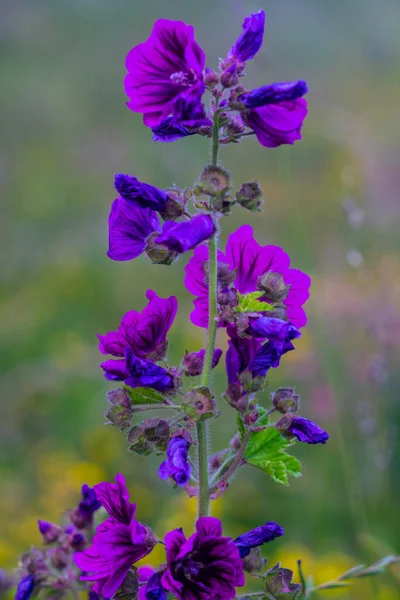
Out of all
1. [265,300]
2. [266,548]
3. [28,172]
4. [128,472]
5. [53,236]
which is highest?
[28,172]

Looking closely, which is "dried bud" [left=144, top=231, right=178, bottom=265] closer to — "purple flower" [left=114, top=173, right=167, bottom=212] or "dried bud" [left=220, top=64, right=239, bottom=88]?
"purple flower" [left=114, top=173, right=167, bottom=212]

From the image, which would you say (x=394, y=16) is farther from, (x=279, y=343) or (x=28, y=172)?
(x=279, y=343)

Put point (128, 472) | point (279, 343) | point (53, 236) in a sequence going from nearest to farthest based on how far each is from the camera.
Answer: point (279, 343) → point (128, 472) → point (53, 236)

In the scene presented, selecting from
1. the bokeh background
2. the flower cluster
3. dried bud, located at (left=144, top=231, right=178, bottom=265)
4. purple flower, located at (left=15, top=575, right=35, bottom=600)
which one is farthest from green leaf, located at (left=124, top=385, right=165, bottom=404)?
the bokeh background

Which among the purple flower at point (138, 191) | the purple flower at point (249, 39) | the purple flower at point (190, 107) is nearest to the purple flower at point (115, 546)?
the purple flower at point (138, 191)

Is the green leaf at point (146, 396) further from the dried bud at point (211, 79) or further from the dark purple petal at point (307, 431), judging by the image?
the dried bud at point (211, 79)

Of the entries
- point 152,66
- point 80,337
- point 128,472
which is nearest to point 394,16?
point 80,337

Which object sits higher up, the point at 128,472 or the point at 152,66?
the point at 152,66
